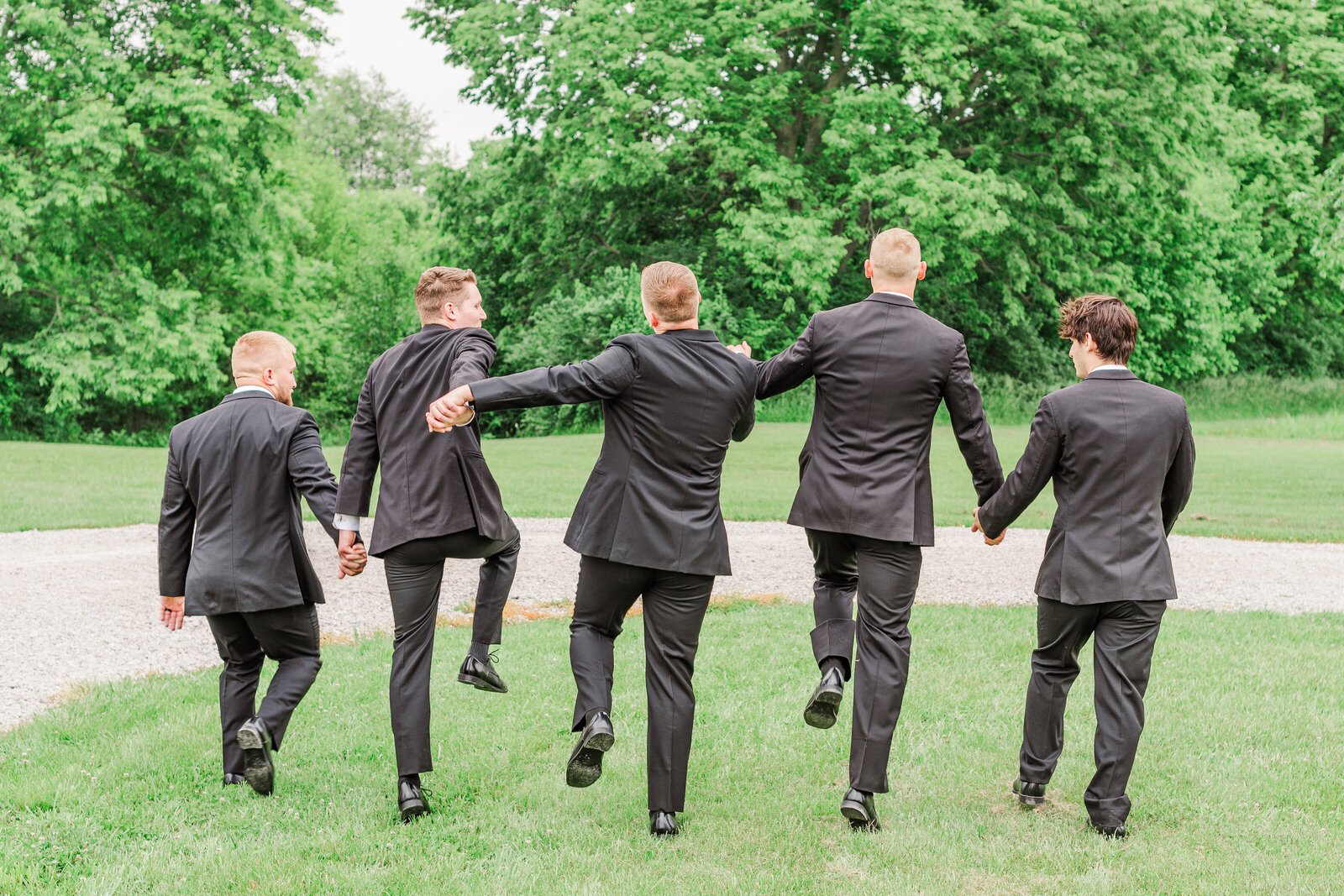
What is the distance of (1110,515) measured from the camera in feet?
14.4

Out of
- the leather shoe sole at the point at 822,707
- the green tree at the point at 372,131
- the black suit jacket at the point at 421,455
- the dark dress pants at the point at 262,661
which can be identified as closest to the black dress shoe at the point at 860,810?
the leather shoe sole at the point at 822,707

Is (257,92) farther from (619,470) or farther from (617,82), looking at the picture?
(619,470)

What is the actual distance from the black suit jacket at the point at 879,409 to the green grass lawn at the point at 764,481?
9.67m

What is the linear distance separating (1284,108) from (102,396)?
35.9m

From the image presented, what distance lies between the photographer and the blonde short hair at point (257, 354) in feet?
15.8

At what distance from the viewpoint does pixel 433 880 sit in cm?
395

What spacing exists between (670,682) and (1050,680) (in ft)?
5.07

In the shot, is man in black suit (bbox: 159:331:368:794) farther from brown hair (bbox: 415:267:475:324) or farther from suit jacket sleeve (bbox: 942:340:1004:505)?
suit jacket sleeve (bbox: 942:340:1004:505)

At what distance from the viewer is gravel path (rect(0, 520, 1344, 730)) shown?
7605 millimetres

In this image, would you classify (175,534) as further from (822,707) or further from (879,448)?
(879,448)

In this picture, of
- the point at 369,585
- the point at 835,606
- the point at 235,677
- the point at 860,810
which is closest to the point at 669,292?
the point at 835,606

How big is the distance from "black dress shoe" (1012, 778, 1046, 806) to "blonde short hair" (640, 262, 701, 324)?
2.37 metres

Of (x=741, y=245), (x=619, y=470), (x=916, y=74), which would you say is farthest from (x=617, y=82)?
(x=619, y=470)

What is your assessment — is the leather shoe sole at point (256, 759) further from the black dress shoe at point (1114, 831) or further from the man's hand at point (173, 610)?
the black dress shoe at point (1114, 831)
